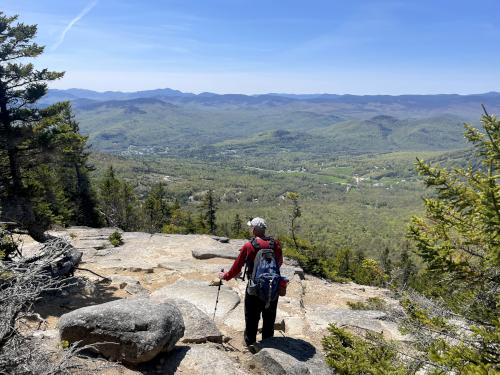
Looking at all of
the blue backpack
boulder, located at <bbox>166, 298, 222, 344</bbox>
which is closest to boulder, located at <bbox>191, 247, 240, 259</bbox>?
boulder, located at <bbox>166, 298, 222, 344</bbox>

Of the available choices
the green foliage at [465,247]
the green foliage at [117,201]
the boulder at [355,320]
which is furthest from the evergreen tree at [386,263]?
the green foliage at [465,247]

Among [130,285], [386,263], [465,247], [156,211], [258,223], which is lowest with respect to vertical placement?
[386,263]

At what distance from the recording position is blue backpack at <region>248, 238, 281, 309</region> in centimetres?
786

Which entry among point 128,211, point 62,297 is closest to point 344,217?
point 128,211

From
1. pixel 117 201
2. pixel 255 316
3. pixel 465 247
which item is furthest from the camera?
pixel 117 201

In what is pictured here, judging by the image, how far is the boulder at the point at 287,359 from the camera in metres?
7.54

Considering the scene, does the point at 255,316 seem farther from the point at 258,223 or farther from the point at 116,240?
the point at 116,240

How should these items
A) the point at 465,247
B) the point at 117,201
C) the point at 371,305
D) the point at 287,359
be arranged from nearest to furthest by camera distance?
the point at 465,247 < the point at 287,359 < the point at 371,305 < the point at 117,201

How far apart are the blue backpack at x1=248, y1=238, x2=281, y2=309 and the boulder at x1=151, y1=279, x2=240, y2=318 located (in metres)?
3.85

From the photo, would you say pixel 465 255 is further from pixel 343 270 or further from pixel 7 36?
pixel 343 270

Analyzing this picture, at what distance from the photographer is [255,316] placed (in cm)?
867

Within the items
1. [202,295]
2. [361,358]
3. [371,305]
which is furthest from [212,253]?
[361,358]

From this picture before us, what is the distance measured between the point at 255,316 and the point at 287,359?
1254 millimetres

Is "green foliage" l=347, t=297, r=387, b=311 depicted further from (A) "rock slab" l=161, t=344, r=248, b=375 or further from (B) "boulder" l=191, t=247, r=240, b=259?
(A) "rock slab" l=161, t=344, r=248, b=375
